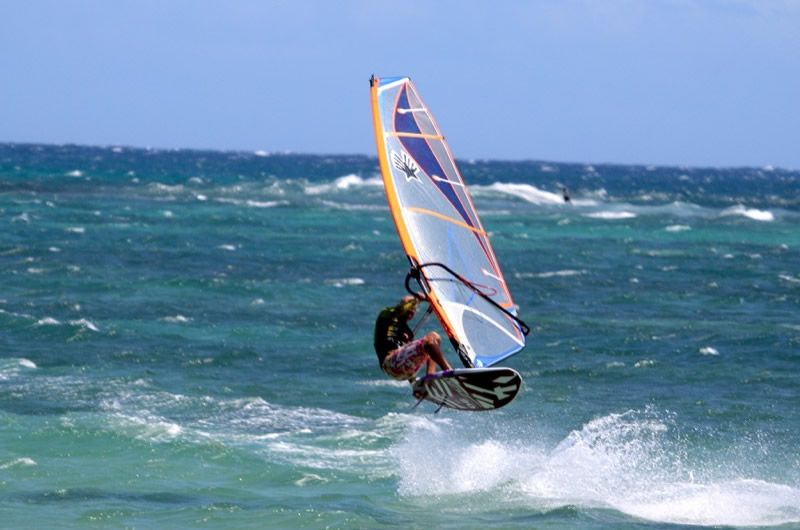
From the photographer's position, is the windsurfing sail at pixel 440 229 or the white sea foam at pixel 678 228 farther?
the white sea foam at pixel 678 228

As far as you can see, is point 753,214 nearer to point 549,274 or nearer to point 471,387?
point 549,274

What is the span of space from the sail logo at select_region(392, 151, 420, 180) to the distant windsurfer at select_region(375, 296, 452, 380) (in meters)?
1.32

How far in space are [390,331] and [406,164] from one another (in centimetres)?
163

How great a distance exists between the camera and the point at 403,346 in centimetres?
1218

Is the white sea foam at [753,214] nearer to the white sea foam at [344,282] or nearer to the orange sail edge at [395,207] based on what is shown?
the white sea foam at [344,282]

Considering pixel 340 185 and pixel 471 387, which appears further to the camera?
pixel 340 185

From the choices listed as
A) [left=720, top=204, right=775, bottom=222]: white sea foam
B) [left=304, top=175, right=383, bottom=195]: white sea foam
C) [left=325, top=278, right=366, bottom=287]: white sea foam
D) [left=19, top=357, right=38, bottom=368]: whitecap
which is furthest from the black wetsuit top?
[left=304, top=175, right=383, bottom=195]: white sea foam

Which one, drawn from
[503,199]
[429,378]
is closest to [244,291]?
[429,378]

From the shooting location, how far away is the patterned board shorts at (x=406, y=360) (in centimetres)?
1195

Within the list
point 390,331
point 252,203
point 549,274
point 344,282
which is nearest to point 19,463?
point 390,331

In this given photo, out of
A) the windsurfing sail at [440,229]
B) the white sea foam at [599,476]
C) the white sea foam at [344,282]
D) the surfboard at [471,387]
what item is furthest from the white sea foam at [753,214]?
the surfboard at [471,387]

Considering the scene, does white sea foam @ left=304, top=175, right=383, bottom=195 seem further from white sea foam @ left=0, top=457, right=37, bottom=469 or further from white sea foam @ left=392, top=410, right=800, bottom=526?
white sea foam @ left=0, top=457, right=37, bottom=469

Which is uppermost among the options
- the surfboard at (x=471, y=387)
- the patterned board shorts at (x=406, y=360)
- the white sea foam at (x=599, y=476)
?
the patterned board shorts at (x=406, y=360)

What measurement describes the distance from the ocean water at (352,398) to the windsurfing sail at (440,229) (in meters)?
1.60
